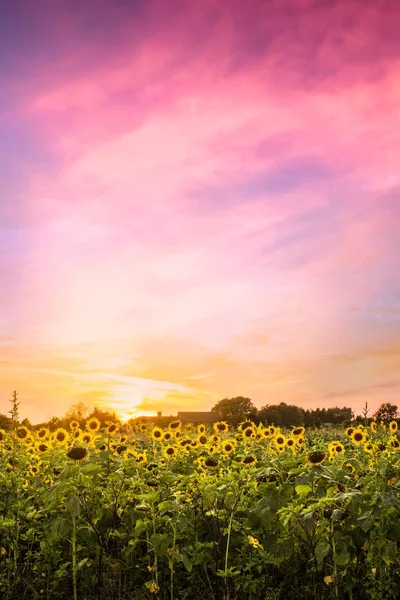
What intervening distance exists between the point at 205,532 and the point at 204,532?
0.02 metres

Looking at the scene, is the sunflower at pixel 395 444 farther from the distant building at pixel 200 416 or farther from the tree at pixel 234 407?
the tree at pixel 234 407

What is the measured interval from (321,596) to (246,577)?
90cm

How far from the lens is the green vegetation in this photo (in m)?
7.12

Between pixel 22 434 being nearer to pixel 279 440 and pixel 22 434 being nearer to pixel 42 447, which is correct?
pixel 42 447

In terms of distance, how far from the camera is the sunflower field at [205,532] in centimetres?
712

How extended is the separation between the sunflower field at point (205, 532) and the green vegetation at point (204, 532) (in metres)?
0.02

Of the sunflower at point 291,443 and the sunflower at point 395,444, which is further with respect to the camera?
the sunflower at point 291,443

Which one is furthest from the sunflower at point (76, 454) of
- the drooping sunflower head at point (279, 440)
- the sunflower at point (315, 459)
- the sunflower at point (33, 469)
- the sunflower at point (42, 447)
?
the drooping sunflower head at point (279, 440)

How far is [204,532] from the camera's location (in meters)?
8.02

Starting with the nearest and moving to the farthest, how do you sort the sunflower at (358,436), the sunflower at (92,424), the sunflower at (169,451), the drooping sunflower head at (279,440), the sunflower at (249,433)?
the sunflower at (169,451), the sunflower at (92,424), the sunflower at (358,436), the drooping sunflower head at (279,440), the sunflower at (249,433)

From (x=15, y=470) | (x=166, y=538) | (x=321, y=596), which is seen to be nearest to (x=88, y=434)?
(x=15, y=470)

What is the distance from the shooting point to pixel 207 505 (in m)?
7.94

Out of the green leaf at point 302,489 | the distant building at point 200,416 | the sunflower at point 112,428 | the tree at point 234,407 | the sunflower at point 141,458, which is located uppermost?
the tree at point 234,407

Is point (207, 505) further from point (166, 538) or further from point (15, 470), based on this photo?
point (15, 470)
